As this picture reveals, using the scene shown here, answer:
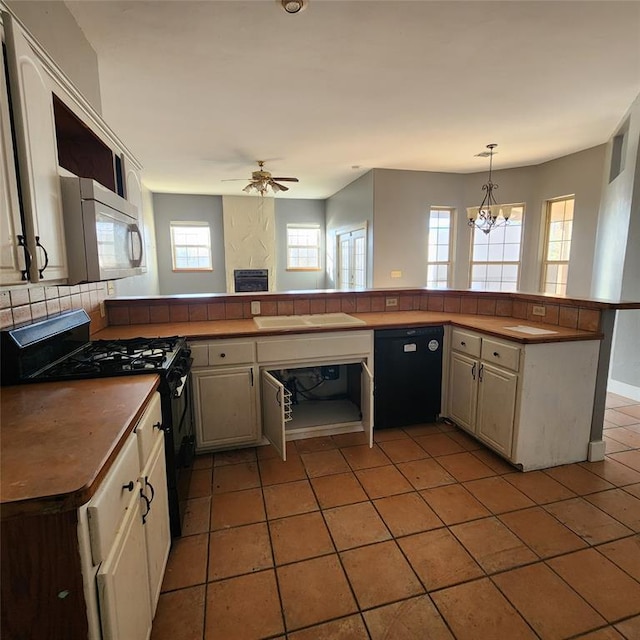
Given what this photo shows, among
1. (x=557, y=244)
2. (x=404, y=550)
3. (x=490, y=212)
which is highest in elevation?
(x=490, y=212)

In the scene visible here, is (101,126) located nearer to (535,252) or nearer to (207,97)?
(207,97)

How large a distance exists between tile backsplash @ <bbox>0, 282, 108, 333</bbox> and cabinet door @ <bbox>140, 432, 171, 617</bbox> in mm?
755

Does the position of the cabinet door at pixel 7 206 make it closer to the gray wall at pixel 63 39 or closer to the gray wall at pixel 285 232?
the gray wall at pixel 63 39

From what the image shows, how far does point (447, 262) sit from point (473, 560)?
4.94 metres

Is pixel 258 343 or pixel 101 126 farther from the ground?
pixel 101 126

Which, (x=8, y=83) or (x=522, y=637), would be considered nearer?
(x=8, y=83)

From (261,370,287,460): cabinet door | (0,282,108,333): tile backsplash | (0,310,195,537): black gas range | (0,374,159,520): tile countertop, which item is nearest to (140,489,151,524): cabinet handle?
(0,374,159,520): tile countertop

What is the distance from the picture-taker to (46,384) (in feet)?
4.85

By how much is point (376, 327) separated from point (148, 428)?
172 cm

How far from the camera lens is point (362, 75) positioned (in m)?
2.63

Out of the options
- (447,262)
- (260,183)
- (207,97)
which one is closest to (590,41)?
(207,97)

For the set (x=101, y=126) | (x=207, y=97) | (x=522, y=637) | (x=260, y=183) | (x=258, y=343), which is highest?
(x=207, y=97)

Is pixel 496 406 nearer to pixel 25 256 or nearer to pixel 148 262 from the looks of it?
pixel 25 256

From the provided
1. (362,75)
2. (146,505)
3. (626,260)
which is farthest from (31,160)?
(626,260)
